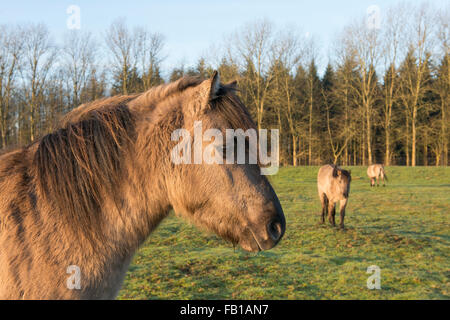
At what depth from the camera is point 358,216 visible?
40.8 feet

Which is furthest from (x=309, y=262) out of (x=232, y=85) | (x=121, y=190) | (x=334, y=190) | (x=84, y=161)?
(x=84, y=161)

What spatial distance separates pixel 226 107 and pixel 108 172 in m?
0.76

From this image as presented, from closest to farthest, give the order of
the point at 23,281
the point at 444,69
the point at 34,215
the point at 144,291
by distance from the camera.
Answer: the point at 23,281 → the point at 34,215 → the point at 144,291 → the point at 444,69

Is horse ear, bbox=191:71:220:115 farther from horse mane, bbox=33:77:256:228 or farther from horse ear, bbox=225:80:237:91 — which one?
horse ear, bbox=225:80:237:91

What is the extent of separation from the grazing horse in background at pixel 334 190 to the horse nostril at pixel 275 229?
9337 millimetres

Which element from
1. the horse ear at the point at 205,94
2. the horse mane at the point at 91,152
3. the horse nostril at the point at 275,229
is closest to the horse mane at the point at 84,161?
the horse mane at the point at 91,152

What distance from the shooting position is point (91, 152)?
1.88m

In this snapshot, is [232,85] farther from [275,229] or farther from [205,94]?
[275,229]

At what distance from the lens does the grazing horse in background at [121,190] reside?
5.57ft

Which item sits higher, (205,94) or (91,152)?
(205,94)

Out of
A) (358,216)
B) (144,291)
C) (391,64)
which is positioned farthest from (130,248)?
(391,64)

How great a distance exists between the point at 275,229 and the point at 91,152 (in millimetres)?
1129

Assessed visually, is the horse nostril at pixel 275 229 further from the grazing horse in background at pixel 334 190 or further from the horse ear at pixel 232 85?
the grazing horse in background at pixel 334 190

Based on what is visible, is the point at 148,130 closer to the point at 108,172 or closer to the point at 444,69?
the point at 108,172
